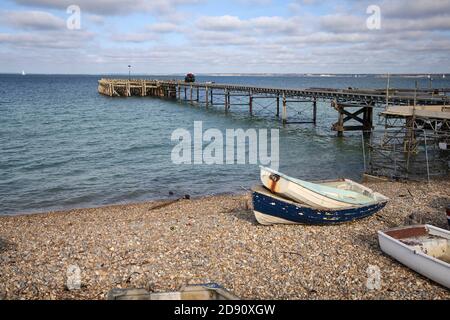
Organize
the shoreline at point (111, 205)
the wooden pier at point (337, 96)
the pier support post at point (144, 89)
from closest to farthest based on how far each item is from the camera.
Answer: the shoreline at point (111, 205) → the wooden pier at point (337, 96) → the pier support post at point (144, 89)

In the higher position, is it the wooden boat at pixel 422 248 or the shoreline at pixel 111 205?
the wooden boat at pixel 422 248

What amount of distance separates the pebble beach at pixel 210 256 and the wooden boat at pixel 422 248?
0.79ft

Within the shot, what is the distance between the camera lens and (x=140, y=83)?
84.1 m

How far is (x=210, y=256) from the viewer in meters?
11.4

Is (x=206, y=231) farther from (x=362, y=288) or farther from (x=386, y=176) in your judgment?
(x=386, y=176)

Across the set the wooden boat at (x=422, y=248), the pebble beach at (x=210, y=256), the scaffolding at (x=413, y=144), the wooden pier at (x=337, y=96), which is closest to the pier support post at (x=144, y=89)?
the wooden pier at (x=337, y=96)

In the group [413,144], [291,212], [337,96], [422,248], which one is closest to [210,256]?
[291,212]

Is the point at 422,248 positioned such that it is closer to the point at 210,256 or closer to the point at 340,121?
the point at 210,256
